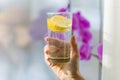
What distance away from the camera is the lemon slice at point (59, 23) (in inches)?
30.8

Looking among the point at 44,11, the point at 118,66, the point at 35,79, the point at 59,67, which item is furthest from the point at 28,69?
the point at 118,66

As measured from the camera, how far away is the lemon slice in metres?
0.78

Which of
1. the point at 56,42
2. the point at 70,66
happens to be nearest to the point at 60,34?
the point at 56,42

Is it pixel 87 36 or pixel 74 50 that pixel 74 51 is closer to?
pixel 74 50

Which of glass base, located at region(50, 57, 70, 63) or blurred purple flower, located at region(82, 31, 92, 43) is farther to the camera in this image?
blurred purple flower, located at region(82, 31, 92, 43)

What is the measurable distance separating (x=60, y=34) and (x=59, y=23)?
4cm

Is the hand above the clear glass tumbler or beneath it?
beneath

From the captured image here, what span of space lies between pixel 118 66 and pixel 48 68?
0.30m

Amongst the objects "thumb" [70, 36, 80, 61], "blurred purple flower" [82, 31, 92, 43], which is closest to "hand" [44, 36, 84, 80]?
"thumb" [70, 36, 80, 61]

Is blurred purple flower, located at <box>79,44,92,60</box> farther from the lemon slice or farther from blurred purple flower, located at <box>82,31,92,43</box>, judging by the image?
the lemon slice

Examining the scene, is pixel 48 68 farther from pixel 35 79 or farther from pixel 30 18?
pixel 30 18

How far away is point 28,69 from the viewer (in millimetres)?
980

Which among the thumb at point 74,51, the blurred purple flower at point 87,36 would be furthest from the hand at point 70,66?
the blurred purple flower at point 87,36

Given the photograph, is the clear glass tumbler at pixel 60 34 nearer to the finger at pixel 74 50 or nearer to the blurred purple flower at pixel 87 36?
the finger at pixel 74 50
